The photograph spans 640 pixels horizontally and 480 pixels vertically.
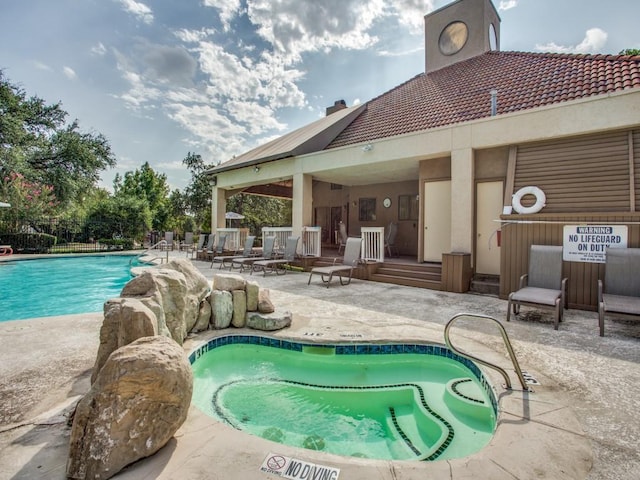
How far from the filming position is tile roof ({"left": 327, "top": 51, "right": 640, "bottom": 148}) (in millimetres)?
7773

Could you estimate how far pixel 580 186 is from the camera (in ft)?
21.5

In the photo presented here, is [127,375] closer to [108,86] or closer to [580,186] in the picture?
[580,186]

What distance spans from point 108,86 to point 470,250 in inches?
698

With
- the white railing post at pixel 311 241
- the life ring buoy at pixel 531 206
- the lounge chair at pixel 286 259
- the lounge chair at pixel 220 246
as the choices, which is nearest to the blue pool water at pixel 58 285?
the lounge chair at pixel 220 246

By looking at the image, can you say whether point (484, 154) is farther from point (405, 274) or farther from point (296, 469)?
point (296, 469)

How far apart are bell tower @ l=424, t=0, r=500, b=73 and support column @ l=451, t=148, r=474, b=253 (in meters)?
7.49

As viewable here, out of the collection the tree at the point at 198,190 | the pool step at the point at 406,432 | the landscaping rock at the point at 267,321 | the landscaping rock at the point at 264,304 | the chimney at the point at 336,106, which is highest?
the chimney at the point at 336,106

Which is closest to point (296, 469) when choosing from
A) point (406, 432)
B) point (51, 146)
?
point (406, 432)

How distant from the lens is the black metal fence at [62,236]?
1708 centimetres

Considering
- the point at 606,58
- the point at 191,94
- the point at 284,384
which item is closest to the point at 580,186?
the point at 606,58

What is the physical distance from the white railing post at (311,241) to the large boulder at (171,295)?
270 inches

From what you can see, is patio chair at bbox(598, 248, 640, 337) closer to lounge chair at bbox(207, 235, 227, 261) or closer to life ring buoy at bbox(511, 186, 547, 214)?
life ring buoy at bbox(511, 186, 547, 214)

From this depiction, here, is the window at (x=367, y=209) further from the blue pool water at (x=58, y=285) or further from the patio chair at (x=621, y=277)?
the blue pool water at (x=58, y=285)

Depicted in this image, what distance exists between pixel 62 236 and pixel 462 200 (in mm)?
23520
